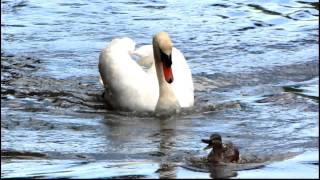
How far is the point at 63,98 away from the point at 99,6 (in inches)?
254

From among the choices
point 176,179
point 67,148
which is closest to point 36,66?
point 67,148

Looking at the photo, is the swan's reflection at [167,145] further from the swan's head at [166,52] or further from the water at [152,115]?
the swan's head at [166,52]

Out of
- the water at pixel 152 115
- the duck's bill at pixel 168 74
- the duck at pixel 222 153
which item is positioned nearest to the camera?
the duck at pixel 222 153

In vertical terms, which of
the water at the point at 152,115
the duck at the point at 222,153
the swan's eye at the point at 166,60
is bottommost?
the water at the point at 152,115

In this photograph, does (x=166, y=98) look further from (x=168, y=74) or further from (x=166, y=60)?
(x=166, y=60)

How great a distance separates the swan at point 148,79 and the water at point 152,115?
0.18 metres

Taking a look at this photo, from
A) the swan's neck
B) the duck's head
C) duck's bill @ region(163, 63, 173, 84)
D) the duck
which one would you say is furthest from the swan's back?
the duck

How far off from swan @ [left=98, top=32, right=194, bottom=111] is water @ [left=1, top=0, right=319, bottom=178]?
0.60ft

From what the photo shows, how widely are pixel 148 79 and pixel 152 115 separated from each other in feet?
2.46

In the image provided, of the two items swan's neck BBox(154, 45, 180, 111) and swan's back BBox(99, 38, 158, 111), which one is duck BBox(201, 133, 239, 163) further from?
swan's back BBox(99, 38, 158, 111)

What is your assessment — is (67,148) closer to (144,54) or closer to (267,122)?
(267,122)

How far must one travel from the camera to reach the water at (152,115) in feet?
33.0

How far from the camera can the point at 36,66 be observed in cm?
1488

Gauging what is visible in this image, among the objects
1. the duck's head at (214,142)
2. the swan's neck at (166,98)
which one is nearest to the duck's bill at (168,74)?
the swan's neck at (166,98)
